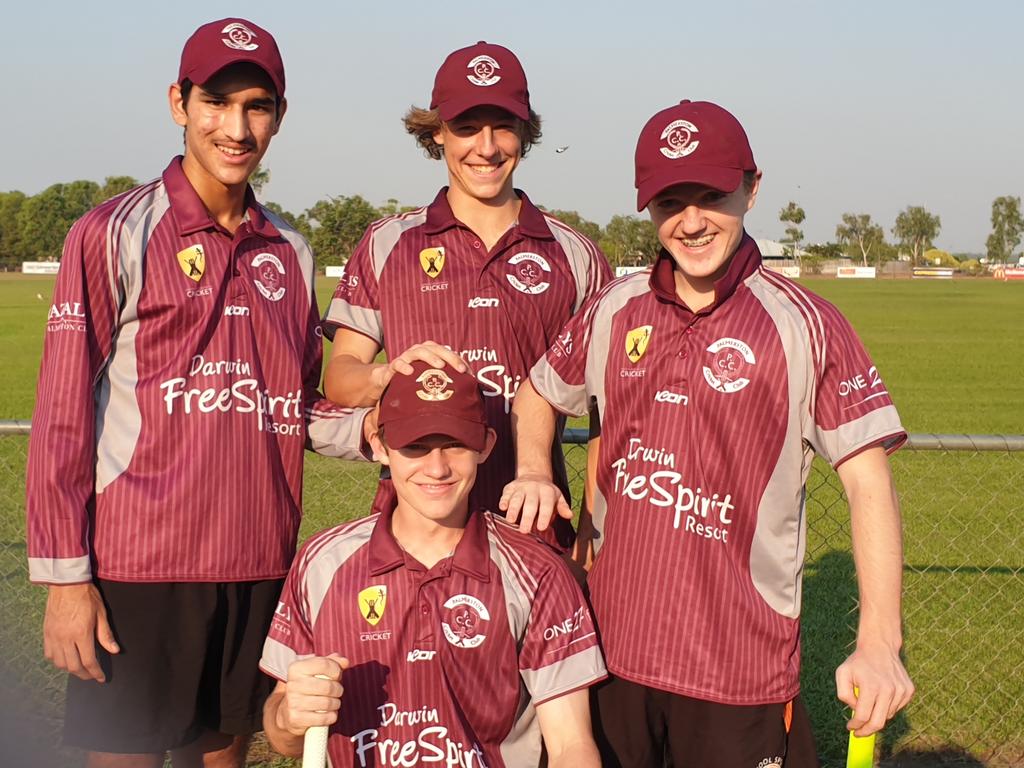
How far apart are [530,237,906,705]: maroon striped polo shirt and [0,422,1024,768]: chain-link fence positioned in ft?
4.71

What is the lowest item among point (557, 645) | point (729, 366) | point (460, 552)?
point (557, 645)

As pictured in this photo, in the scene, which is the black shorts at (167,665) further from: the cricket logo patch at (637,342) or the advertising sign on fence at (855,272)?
the advertising sign on fence at (855,272)

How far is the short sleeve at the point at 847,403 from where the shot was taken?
267 cm

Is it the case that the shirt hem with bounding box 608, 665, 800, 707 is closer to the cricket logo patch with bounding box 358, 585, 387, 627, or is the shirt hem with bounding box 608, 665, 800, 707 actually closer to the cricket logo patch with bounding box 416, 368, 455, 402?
the cricket logo patch with bounding box 358, 585, 387, 627

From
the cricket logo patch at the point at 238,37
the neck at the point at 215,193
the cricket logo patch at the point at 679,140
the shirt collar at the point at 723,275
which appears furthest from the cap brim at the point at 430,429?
the cricket logo patch at the point at 238,37

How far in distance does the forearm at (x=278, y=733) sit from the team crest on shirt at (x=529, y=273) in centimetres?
139

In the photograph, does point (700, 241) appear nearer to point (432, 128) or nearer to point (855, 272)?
point (432, 128)

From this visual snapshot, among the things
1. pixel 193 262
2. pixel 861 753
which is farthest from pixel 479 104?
pixel 861 753

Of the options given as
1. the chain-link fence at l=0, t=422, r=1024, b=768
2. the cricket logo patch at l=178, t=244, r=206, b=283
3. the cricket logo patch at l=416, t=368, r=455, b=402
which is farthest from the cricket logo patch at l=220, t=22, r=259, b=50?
the chain-link fence at l=0, t=422, r=1024, b=768

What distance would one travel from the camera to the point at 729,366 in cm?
276

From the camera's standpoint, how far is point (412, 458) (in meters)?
2.81

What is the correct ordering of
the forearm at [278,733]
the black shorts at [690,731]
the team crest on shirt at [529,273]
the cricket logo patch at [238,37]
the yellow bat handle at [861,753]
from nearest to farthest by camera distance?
the yellow bat handle at [861,753], the forearm at [278,733], the black shorts at [690,731], the cricket logo patch at [238,37], the team crest on shirt at [529,273]

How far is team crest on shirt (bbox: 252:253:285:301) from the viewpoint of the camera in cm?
327

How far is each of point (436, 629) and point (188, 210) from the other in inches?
52.5
